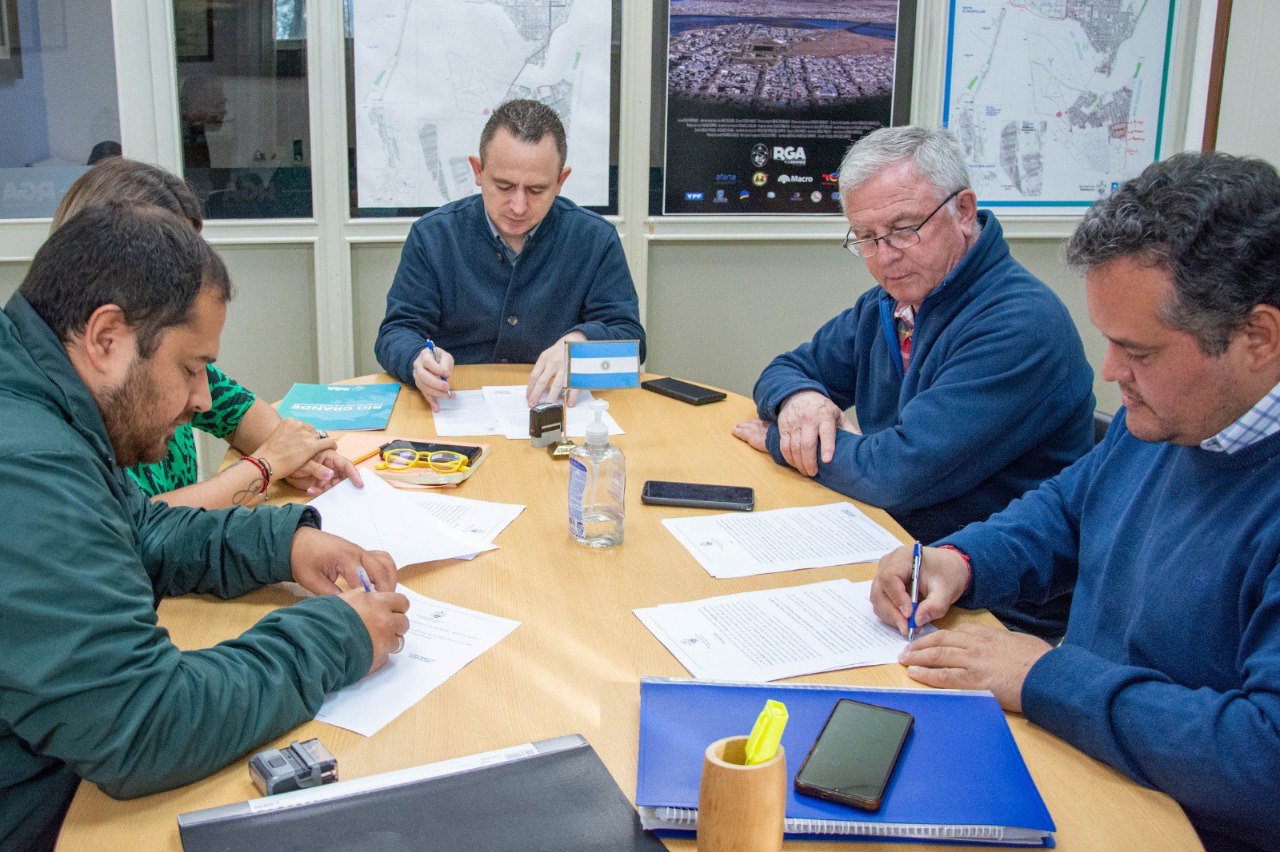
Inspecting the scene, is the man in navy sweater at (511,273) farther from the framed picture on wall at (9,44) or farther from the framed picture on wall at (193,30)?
the framed picture on wall at (9,44)

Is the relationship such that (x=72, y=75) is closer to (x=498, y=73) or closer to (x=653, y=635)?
(x=498, y=73)

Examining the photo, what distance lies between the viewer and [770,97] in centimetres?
384

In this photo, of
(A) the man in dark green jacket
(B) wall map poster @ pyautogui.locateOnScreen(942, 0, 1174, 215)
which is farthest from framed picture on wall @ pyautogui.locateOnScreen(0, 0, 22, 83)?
(B) wall map poster @ pyautogui.locateOnScreen(942, 0, 1174, 215)

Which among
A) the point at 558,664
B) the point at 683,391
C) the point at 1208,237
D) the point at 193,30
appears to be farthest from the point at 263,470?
the point at 193,30

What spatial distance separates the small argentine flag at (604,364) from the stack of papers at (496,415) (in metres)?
0.07

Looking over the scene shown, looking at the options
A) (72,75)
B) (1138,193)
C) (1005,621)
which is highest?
(72,75)

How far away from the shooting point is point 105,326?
3.50 feet

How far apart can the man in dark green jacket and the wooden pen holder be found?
1.59 ft

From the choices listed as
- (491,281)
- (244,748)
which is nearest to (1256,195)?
(244,748)

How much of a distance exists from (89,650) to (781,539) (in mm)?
1017

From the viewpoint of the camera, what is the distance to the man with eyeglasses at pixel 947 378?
184cm

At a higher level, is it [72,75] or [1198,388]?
[72,75]

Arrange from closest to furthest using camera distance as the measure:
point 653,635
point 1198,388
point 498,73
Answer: point 1198,388 → point 653,635 → point 498,73

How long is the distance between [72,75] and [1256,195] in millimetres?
3509
